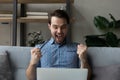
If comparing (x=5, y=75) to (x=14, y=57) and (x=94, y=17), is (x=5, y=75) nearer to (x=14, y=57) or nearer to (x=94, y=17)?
(x=14, y=57)

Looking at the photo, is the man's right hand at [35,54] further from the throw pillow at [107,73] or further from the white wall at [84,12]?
the white wall at [84,12]

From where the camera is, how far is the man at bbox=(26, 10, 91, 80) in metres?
1.79

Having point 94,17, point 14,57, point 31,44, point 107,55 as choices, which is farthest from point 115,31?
point 14,57

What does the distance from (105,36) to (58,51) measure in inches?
68.3

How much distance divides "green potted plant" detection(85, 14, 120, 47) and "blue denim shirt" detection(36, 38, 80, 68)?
158 cm

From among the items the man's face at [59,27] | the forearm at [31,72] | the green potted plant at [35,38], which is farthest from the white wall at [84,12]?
the forearm at [31,72]

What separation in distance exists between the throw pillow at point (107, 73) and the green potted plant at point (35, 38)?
1.67m

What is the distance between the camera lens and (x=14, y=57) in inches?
79.8

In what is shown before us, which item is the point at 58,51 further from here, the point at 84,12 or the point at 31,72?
the point at 84,12

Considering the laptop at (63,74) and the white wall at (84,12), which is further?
the white wall at (84,12)

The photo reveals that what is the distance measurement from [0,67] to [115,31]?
2.16 m

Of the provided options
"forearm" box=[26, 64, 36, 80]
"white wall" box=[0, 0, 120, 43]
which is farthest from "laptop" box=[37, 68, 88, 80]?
"white wall" box=[0, 0, 120, 43]

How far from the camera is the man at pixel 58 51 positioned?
1.79 m

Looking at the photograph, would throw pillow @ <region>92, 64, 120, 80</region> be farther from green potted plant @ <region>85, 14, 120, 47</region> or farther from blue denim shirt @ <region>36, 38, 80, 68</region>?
green potted plant @ <region>85, 14, 120, 47</region>
